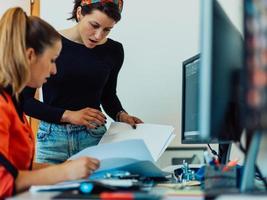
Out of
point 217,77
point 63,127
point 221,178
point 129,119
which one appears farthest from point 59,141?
point 217,77

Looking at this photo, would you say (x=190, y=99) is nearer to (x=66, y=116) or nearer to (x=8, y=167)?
(x=66, y=116)

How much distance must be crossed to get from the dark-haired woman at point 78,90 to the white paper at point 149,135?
0.04m

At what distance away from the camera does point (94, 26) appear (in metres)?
1.65

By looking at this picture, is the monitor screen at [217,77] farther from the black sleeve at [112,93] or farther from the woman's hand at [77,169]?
the black sleeve at [112,93]

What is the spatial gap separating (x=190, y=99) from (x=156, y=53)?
74 centimetres

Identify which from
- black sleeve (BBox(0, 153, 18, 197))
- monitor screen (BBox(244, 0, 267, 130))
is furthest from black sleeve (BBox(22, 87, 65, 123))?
monitor screen (BBox(244, 0, 267, 130))

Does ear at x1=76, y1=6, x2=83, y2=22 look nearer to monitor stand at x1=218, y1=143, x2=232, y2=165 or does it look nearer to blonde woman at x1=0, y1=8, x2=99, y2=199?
blonde woman at x1=0, y1=8, x2=99, y2=199

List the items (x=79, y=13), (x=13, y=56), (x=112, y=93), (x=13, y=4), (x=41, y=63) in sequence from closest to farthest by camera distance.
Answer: (x=13, y=56) < (x=41, y=63) < (x=79, y=13) < (x=112, y=93) < (x=13, y=4)

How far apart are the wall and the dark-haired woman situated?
424mm

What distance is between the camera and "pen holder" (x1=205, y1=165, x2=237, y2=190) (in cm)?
96

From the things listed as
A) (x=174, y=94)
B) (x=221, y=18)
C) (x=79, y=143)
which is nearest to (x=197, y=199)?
(x=221, y=18)

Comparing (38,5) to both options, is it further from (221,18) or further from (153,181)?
(221,18)

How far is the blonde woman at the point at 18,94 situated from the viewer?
0.99 m

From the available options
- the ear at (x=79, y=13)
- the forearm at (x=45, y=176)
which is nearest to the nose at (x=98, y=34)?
the ear at (x=79, y=13)
